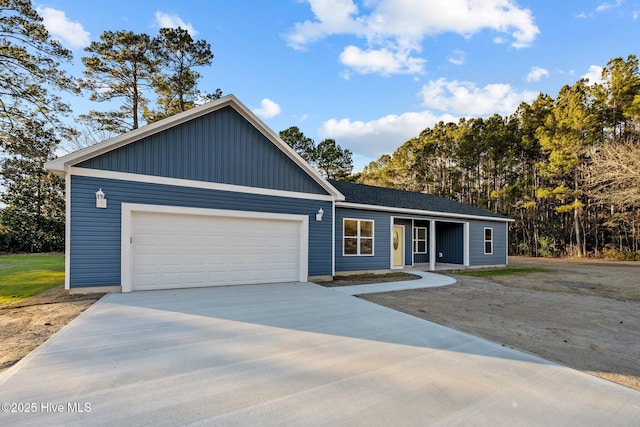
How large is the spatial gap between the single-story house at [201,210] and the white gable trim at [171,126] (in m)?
0.03

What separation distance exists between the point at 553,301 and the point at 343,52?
11.8 m

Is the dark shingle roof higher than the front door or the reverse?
higher

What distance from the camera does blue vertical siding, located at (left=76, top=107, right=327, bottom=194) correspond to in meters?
7.15

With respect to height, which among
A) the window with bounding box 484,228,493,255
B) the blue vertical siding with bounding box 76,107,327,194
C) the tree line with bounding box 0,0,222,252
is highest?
the tree line with bounding box 0,0,222,252

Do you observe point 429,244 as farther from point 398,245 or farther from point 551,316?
point 551,316

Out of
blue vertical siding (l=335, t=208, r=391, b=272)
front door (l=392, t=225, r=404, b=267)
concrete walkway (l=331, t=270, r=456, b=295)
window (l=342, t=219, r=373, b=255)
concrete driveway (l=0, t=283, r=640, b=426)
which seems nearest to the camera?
concrete driveway (l=0, t=283, r=640, b=426)

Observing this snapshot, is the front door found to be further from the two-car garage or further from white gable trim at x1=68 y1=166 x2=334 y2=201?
the two-car garage

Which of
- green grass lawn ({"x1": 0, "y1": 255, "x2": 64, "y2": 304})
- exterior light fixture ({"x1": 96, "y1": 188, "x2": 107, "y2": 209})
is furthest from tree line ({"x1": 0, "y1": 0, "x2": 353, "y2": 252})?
exterior light fixture ({"x1": 96, "y1": 188, "x2": 107, "y2": 209})

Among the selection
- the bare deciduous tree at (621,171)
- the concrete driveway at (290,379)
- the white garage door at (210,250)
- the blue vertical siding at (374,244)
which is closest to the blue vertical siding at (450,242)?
the blue vertical siding at (374,244)

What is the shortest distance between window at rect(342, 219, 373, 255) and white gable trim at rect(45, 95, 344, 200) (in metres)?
1.60

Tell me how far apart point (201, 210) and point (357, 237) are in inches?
220

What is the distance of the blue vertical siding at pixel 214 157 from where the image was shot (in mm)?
7148

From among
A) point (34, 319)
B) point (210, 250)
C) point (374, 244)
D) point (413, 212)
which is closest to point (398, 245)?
point (413, 212)

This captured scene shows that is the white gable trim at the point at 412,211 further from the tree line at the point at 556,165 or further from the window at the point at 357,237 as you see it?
the tree line at the point at 556,165
